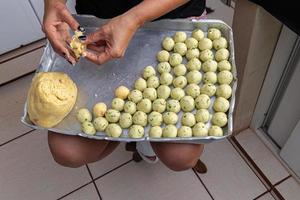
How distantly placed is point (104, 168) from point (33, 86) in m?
0.48

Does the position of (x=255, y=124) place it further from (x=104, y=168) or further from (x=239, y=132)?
(x=104, y=168)

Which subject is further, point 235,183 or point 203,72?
point 235,183

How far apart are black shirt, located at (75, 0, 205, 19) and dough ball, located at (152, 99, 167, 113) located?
0.24 metres

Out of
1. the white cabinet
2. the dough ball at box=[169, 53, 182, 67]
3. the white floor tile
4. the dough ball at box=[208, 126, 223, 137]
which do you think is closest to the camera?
the dough ball at box=[208, 126, 223, 137]

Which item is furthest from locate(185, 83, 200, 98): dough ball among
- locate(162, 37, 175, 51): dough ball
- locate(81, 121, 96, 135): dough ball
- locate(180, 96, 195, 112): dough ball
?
locate(81, 121, 96, 135): dough ball

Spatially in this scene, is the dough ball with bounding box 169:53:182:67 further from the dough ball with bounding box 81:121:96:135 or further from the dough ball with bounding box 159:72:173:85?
the dough ball with bounding box 81:121:96:135

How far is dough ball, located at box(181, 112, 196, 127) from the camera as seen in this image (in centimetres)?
67

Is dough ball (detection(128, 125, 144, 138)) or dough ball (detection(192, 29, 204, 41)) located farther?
dough ball (detection(192, 29, 204, 41))

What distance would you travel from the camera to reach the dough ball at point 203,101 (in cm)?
68

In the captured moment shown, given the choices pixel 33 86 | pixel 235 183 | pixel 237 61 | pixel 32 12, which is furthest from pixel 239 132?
pixel 32 12

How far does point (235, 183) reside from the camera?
3.41 feet

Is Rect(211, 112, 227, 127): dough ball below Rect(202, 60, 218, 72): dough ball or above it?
below

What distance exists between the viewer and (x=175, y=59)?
747mm

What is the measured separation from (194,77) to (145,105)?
0.12m
